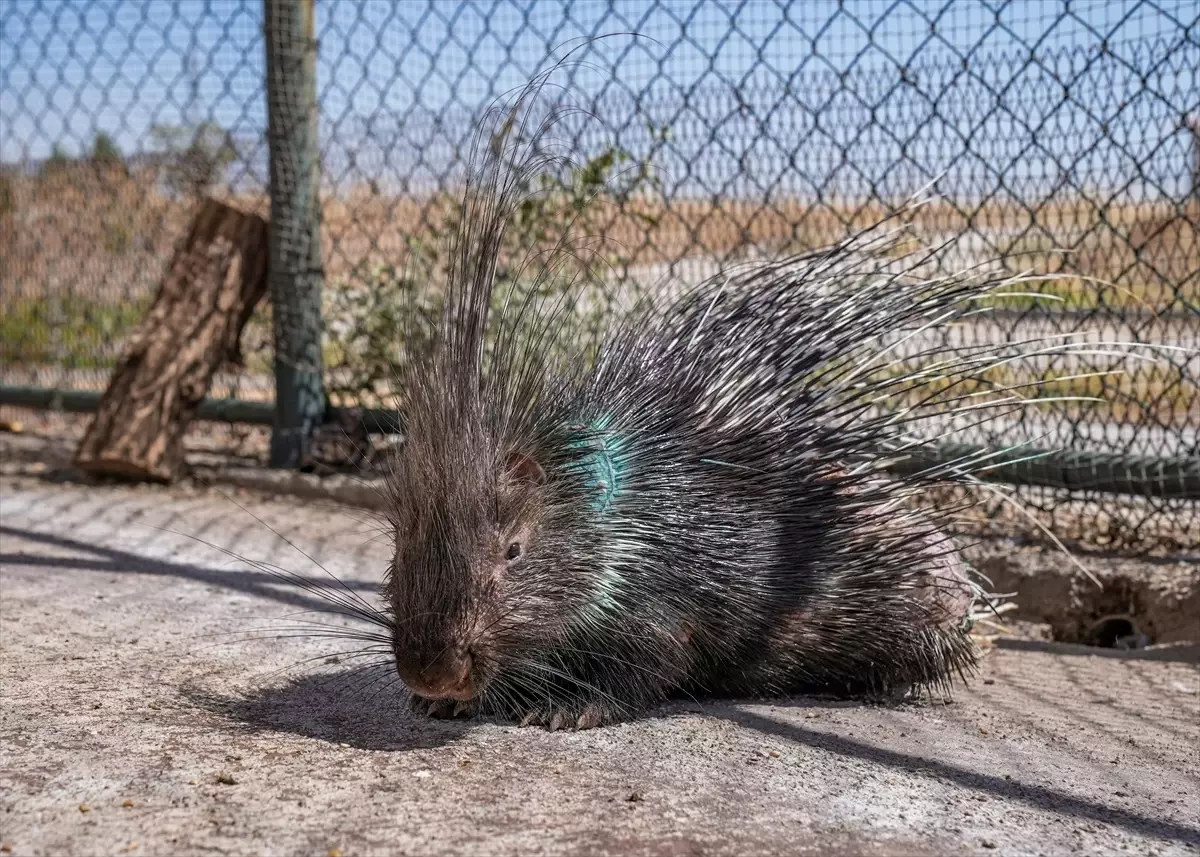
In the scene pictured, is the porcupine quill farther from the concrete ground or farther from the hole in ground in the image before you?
the hole in ground

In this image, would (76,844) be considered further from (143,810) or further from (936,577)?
(936,577)

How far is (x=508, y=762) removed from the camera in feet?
6.82

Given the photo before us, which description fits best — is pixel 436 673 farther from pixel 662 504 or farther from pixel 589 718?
pixel 662 504

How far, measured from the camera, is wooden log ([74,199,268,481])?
15.9 feet

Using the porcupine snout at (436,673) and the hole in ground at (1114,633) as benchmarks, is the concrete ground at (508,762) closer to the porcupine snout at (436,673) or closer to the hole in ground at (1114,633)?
the porcupine snout at (436,673)

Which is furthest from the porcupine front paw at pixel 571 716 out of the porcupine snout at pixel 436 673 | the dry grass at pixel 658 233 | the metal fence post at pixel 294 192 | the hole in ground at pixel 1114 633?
the metal fence post at pixel 294 192

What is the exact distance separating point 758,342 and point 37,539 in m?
2.45

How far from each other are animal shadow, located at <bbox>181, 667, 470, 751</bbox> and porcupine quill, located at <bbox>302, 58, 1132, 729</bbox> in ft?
0.27

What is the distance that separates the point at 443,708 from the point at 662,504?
55cm

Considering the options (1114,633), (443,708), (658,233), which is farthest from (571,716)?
(658,233)

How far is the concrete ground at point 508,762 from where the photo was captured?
5.76 feet

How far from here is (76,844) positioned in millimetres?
1650

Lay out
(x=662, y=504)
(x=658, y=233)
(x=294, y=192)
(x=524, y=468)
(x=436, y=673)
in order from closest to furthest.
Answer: (x=436, y=673) < (x=524, y=468) < (x=662, y=504) < (x=658, y=233) < (x=294, y=192)

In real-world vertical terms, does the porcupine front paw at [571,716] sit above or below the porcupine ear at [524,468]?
below
